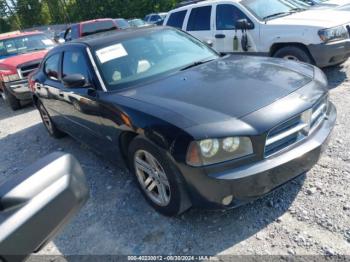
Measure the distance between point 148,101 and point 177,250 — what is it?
4.27 ft

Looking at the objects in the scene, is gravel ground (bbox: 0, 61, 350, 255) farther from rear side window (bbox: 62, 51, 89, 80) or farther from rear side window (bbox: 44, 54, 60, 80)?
rear side window (bbox: 44, 54, 60, 80)

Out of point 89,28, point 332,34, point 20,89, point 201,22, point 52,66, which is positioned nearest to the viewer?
point 52,66

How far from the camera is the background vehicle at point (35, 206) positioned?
1126 mm

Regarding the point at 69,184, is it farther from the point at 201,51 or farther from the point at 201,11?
the point at 201,11

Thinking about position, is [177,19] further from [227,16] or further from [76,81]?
[76,81]

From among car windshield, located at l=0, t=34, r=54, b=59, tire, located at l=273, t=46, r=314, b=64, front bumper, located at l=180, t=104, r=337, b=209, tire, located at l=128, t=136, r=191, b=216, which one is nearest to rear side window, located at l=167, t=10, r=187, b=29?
tire, located at l=273, t=46, r=314, b=64

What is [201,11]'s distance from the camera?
24.5 feet

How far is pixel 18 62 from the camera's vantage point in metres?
8.49

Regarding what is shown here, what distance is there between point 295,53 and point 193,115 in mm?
4003

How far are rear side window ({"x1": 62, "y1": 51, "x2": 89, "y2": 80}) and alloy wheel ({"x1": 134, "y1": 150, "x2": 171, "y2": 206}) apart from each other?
1246 mm

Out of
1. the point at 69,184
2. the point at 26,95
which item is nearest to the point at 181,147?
the point at 69,184

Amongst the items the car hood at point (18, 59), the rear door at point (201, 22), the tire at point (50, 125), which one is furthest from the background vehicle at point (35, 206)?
the car hood at point (18, 59)

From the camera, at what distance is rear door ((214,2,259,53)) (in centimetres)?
652

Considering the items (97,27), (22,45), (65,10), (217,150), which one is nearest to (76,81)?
(217,150)
